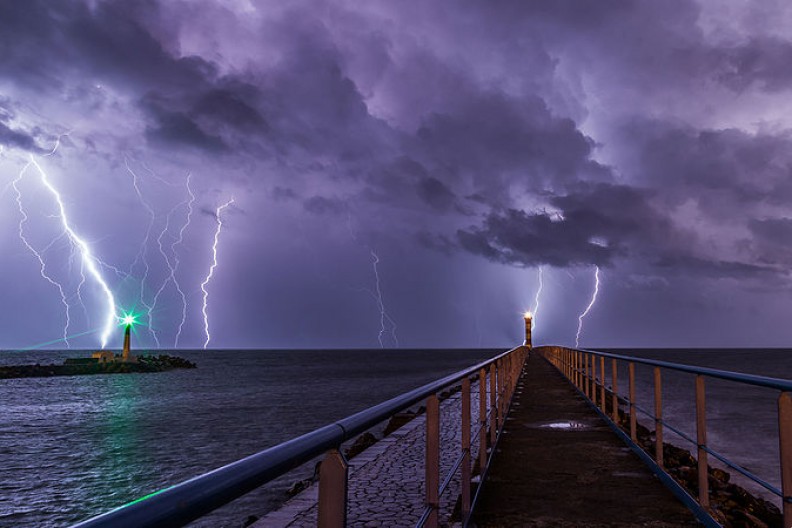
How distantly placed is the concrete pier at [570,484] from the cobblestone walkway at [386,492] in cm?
46

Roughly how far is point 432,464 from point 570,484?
11.2 ft

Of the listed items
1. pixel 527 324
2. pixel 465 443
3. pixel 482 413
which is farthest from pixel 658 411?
pixel 527 324

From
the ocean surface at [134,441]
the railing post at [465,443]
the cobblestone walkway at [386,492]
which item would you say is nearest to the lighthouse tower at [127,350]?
the ocean surface at [134,441]

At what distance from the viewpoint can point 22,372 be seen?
7212 centimetres

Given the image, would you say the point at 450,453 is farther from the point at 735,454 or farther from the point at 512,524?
the point at 735,454

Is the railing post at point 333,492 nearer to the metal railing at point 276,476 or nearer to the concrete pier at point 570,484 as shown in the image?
the metal railing at point 276,476

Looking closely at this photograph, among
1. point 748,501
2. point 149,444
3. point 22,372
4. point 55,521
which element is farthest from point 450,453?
point 22,372

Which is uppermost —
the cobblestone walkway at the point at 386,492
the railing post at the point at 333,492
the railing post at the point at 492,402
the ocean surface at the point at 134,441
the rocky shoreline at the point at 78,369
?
the railing post at the point at 333,492

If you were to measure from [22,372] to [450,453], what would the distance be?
3149 inches

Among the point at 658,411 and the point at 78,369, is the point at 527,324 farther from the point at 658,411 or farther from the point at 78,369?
the point at 78,369

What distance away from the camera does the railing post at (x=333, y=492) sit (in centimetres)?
141

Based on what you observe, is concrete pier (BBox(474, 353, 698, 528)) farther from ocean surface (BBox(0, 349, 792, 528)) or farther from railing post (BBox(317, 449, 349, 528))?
ocean surface (BBox(0, 349, 792, 528))

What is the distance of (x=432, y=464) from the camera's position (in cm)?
285

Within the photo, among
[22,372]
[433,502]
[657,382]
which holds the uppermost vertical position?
[657,382]
